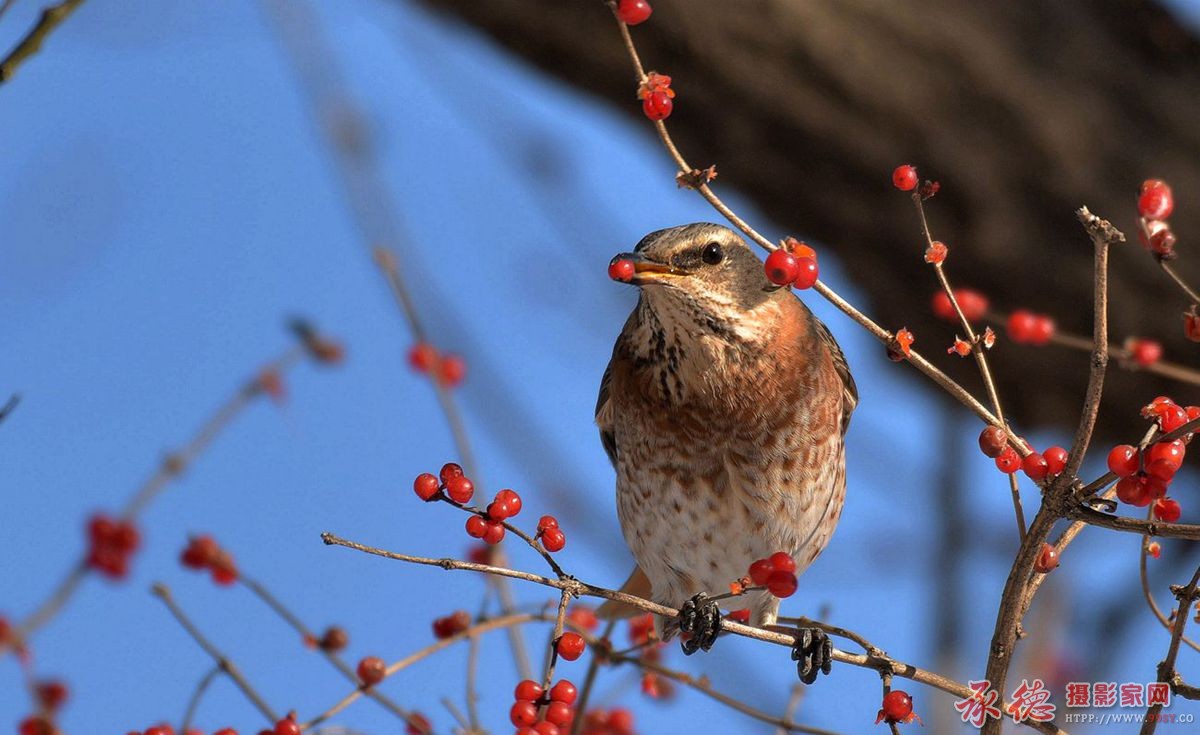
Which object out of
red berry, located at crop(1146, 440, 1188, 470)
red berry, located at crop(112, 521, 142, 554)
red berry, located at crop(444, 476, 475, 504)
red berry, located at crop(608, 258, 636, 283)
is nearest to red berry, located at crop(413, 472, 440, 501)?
red berry, located at crop(444, 476, 475, 504)

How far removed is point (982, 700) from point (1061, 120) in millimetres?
4253

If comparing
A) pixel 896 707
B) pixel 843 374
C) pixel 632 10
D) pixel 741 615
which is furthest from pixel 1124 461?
pixel 741 615

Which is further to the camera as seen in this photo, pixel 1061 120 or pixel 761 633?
pixel 1061 120

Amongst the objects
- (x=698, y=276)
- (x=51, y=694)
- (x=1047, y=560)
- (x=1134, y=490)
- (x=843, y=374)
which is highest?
(x=843, y=374)

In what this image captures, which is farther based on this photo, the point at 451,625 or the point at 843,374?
the point at 843,374

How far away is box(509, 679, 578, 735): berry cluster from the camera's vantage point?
8.35 ft

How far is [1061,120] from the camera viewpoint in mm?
5945

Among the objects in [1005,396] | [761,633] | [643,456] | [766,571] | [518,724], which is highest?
[1005,396]

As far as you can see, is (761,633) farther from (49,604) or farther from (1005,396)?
(1005,396)

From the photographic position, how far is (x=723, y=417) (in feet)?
12.2

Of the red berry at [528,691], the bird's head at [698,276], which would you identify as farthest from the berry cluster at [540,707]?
the bird's head at [698,276]

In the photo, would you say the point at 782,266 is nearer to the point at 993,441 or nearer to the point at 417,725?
the point at 993,441

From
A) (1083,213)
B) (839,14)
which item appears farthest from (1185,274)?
(1083,213)

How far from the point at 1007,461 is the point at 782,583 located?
552 millimetres
